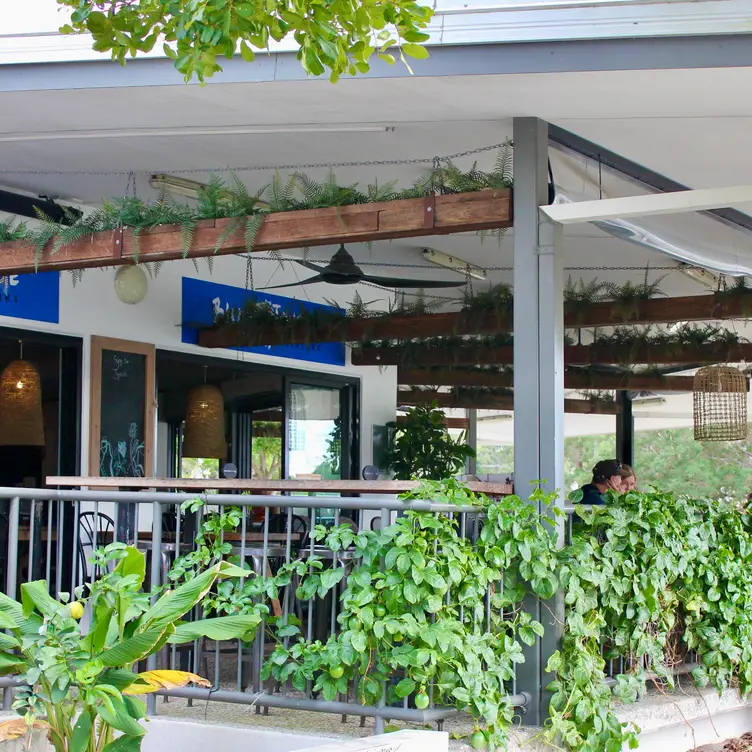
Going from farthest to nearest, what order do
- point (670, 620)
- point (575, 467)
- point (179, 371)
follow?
point (575, 467) < point (179, 371) < point (670, 620)

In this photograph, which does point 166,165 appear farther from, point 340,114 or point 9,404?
point 9,404

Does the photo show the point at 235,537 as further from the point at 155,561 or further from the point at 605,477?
the point at 605,477

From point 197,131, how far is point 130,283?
238 centimetres

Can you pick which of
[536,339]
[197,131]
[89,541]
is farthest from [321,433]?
[536,339]

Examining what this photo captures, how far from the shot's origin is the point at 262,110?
17.6 ft

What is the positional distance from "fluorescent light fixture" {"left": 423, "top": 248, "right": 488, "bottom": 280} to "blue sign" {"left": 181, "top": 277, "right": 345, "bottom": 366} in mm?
1038

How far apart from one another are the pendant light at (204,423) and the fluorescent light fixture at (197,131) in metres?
3.69

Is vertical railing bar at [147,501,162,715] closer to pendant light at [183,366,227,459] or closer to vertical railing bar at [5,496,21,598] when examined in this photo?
vertical railing bar at [5,496,21,598]

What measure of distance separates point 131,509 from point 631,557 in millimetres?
4622

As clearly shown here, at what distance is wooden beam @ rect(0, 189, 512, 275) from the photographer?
Result: 506cm

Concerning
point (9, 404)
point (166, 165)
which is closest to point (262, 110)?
point (166, 165)

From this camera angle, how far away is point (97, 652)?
359 cm

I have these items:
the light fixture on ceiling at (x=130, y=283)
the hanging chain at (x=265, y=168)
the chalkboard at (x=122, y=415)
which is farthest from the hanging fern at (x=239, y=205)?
the chalkboard at (x=122, y=415)

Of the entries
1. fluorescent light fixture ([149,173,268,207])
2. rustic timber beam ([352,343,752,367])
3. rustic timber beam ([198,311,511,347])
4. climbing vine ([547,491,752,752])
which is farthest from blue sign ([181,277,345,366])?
climbing vine ([547,491,752,752])
